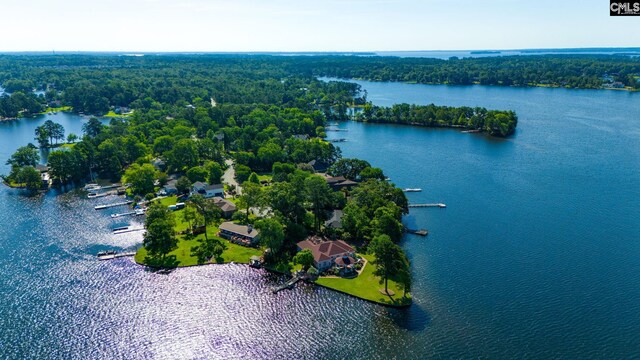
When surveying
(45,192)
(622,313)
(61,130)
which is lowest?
(622,313)

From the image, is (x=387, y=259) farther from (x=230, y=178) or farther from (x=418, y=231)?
(x=230, y=178)

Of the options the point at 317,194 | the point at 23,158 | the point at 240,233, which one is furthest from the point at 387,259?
the point at 23,158

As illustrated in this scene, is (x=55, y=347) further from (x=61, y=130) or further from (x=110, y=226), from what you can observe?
(x=61, y=130)

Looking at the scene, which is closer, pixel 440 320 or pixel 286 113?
pixel 440 320

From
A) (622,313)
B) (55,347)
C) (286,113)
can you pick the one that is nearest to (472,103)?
(286,113)

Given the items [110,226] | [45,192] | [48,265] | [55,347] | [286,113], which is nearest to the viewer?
[55,347]

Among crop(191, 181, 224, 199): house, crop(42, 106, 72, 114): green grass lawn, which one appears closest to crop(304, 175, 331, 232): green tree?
crop(191, 181, 224, 199): house

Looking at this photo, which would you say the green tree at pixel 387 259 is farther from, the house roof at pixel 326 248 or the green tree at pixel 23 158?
the green tree at pixel 23 158
